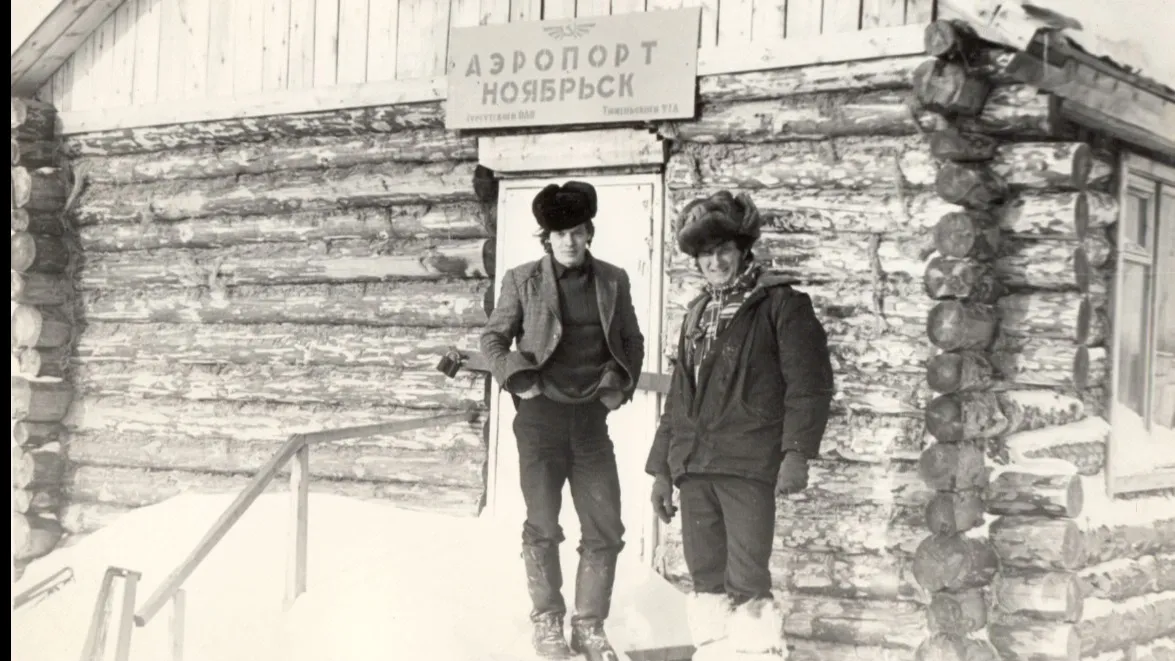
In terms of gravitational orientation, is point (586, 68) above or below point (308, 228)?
above

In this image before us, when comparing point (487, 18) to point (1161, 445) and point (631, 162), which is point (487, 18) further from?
point (1161, 445)

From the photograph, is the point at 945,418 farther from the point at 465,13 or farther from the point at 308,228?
the point at 308,228

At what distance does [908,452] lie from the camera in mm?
5363

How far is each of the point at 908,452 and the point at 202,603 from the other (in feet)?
11.1

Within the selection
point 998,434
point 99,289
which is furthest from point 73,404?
point 998,434

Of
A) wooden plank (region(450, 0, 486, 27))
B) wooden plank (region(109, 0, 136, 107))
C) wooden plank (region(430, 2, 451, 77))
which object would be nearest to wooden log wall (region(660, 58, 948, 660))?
wooden plank (region(450, 0, 486, 27))

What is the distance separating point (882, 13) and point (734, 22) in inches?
27.9

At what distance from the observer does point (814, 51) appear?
552cm

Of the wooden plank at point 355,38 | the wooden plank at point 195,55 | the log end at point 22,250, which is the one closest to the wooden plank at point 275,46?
the wooden plank at point 355,38

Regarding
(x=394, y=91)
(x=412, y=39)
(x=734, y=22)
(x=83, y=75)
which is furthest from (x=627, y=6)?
(x=83, y=75)

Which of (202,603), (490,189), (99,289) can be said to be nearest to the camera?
(202,603)

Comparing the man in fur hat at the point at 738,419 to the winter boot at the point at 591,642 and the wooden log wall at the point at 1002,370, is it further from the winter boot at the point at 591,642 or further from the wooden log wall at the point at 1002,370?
the wooden log wall at the point at 1002,370

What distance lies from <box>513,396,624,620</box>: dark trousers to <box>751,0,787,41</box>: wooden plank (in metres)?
1.95

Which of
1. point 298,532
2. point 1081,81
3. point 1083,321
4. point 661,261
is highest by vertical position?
point 1081,81
